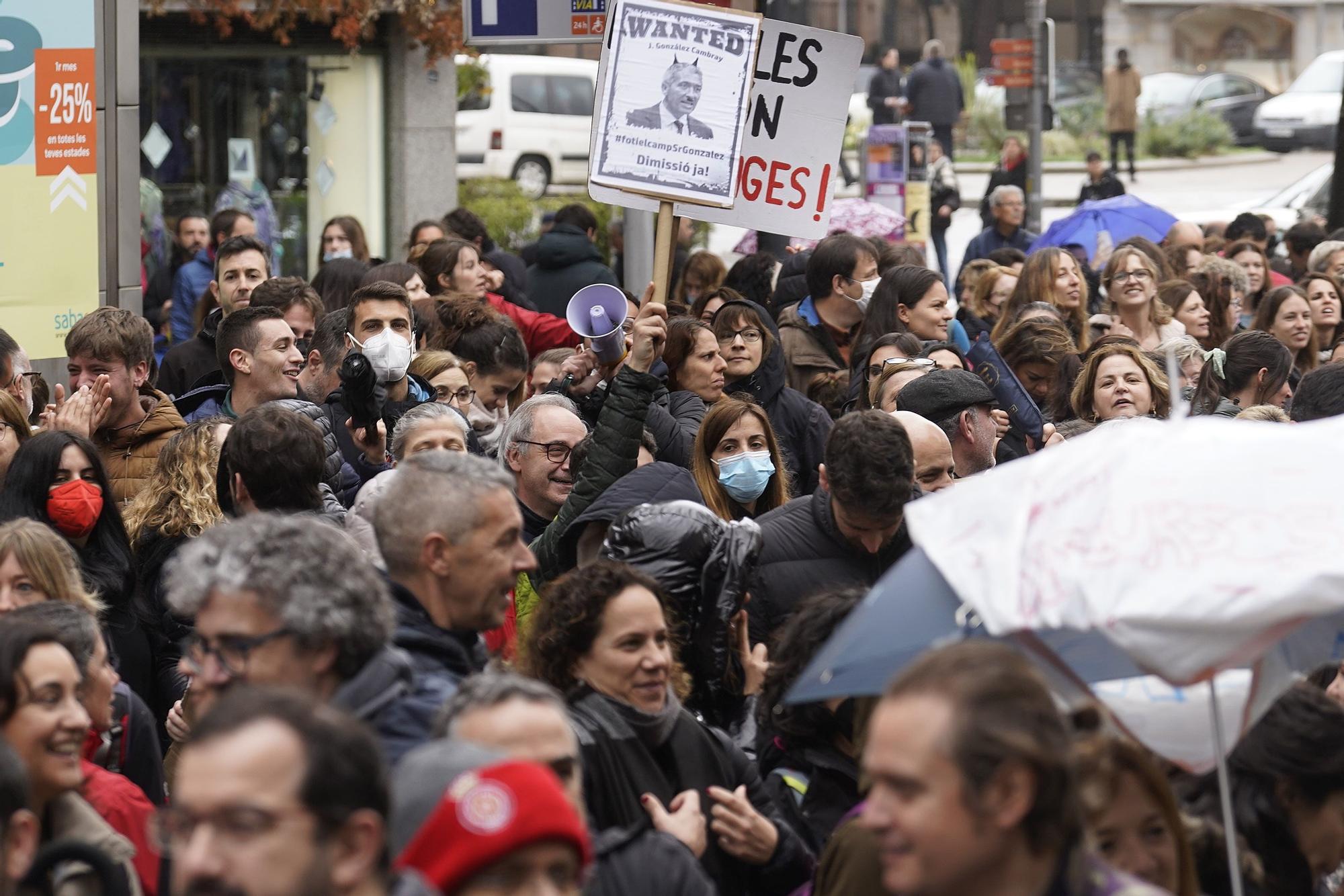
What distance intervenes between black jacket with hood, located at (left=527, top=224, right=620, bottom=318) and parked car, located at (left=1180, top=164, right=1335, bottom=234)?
9.84 metres

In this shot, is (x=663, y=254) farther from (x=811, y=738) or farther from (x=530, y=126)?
(x=530, y=126)

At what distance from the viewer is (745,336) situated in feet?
27.4

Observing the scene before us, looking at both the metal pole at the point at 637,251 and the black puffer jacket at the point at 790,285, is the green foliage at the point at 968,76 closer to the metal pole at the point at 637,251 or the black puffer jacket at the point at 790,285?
the black puffer jacket at the point at 790,285

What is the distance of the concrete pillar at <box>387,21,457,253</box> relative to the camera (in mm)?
16453

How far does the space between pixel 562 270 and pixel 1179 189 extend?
21916 mm

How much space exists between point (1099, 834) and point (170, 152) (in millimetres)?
13987

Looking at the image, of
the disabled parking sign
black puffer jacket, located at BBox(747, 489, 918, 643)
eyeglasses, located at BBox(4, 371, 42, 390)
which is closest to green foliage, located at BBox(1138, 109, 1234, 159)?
the disabled parking sign

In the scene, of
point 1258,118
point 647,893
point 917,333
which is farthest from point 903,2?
point 647,893

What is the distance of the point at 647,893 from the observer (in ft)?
11.8

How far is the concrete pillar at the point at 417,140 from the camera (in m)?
16.5

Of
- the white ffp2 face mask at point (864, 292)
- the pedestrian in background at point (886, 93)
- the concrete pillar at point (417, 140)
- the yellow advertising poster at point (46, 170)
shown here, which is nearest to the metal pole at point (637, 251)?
the white ffp2 face mask at point (864, 292)

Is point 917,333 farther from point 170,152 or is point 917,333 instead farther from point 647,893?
point 170,152

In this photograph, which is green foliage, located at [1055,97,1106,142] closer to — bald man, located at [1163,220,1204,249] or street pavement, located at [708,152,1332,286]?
street pavement, located at [708,152,1332,286]

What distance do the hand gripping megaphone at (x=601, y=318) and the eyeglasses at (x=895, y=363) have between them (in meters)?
1.28
